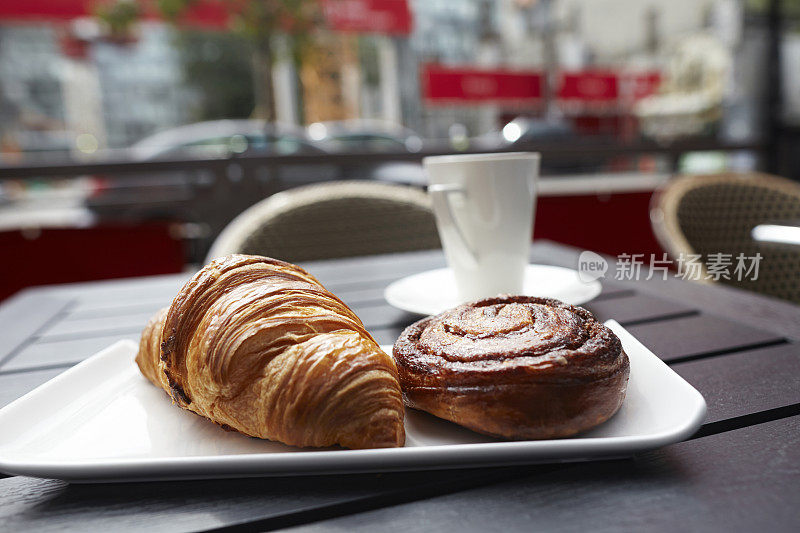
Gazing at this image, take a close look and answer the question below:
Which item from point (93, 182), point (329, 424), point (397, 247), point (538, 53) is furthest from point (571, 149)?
point (538, 53)

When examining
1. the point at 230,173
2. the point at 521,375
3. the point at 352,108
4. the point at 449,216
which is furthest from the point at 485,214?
the point at 352,108

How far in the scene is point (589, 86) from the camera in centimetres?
679

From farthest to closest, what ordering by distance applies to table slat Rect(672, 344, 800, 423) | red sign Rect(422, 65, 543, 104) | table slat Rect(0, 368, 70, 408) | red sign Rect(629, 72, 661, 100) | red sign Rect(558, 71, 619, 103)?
red sign Rect(629, 72, 661, 100), red sign Rect(558, 71, 619, 103), red sign Rect(422, 65, 543, 104), table slat Rect(0, 368, 70, 408), table slat Rect(672, 344, 800, 423)

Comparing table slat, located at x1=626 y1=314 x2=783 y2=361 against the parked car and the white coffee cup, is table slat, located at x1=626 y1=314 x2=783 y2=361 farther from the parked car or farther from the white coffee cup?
the parked car

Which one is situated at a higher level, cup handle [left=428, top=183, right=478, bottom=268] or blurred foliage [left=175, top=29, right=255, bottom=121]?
blurred foliage [left=175, top=29, right=255, bottom=121]

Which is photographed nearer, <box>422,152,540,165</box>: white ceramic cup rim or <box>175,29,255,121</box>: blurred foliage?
<box>422,152,540,165</box>: white ceramic cup rim

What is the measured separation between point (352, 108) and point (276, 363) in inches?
238

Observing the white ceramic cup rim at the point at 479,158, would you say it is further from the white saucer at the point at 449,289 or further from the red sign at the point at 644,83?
the red sign at the point at 644,83

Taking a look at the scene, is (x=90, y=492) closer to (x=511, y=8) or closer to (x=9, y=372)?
(x=9, y=372)

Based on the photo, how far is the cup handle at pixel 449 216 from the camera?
0.75 meters

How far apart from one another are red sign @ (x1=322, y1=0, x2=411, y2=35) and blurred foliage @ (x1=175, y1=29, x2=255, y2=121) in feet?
10.8

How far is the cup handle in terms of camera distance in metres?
0.75

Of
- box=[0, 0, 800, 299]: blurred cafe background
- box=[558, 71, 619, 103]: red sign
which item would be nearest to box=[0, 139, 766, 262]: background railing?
box=[0, 0, 800, 299]: blurred cafe background

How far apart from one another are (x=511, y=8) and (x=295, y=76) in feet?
8.39
